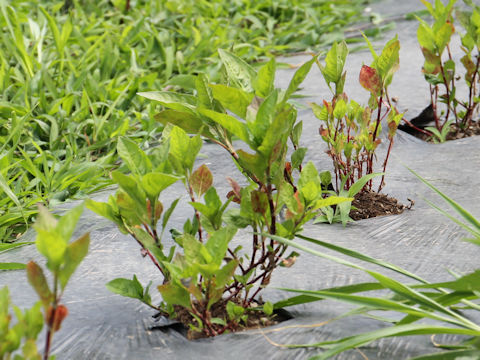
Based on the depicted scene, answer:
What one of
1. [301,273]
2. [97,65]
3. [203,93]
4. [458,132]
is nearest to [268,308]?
[301,273]

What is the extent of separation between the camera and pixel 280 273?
1.35m

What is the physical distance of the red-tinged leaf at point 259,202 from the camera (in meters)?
1.14

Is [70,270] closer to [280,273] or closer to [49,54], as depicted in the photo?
[280,273]

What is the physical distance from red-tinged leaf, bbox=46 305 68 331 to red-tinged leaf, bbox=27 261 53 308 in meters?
0.02

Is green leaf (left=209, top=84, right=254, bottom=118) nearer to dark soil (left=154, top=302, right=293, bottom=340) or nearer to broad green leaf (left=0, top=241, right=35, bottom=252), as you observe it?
dark soil (left=154, top=302, right=293, bottom=340)

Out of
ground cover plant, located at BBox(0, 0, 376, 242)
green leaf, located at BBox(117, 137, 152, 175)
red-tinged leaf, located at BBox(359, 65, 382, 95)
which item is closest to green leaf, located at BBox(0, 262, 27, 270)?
ground cover plant, located at BBox(0, 0, 376, 242)

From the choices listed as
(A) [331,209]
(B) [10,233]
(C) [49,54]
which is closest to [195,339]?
(A) [331,209]

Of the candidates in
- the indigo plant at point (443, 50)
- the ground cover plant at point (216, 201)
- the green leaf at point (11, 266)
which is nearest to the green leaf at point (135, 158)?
the ground cover plant at point (216, 201)

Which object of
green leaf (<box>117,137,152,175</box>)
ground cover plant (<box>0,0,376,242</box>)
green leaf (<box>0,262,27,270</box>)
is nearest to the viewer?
green leaf (<box>117,137,152,175</box>)

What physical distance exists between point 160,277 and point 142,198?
304 millimetres

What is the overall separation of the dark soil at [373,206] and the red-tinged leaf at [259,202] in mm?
532

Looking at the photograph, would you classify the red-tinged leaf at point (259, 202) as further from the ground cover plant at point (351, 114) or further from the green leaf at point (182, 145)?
the ground cover plant at point (351, 114)

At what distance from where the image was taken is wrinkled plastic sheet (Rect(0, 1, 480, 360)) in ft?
3.64

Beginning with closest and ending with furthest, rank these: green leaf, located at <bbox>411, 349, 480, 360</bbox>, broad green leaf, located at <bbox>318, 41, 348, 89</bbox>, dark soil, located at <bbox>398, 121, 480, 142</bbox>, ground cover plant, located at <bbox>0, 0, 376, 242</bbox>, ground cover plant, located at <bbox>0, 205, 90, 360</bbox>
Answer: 1. ground cover plant, located at <bbox>0, 205, 90, 360</bbox>
2. green leaf, located at <bbox>411, 349, 480, 360</bbox>
3. broad green leaf, located at <bbox>318, 41, 348, 89</bbox>
4. ground cover plant, located at <bbox>0, 0, 376, 242</bbox>
5. dark soil, located at <bbox>398, 121, 480, 142</bbox>
